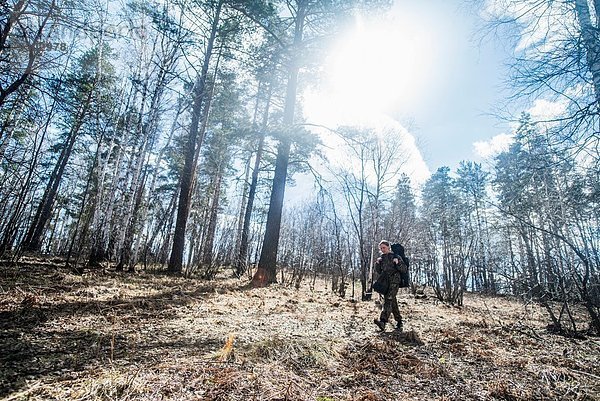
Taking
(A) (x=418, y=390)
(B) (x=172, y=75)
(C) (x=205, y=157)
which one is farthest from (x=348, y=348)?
(C) (x=205, y=157)

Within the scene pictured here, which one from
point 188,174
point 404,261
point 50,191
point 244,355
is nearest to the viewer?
point 244,355

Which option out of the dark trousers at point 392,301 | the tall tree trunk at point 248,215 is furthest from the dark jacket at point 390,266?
the tall tree trunk at point 248,215

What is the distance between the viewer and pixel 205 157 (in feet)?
65.5

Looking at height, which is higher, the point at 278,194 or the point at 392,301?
the point at 278,194

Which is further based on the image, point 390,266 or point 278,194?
point 278,194

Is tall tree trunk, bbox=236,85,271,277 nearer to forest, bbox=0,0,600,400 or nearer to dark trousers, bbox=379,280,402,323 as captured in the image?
forest, bbox=0,0,600,400

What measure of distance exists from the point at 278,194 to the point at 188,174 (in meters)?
4.21

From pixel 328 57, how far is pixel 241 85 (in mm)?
8085

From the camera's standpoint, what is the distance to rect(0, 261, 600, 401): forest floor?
7.78 ft

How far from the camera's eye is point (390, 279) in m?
5.80

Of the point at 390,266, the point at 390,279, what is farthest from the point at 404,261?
the point at 390,279

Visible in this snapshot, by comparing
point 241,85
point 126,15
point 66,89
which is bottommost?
point 66,89

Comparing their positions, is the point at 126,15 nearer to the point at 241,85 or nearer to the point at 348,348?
the point at 241,85

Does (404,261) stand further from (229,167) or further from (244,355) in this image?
(229,167)
